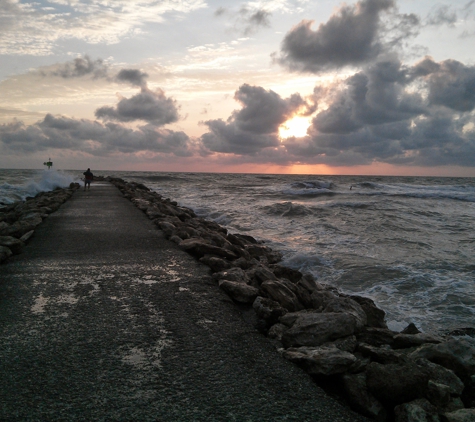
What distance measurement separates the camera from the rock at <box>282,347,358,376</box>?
2.47m

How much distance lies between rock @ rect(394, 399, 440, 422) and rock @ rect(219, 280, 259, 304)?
1.96 meters

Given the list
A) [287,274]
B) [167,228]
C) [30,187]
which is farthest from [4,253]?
[30,187]

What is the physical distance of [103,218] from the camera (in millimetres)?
9812

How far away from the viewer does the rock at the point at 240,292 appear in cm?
392

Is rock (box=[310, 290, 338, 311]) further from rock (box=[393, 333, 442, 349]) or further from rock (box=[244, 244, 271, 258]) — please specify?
rock (box=[244, 244, 271, 258])

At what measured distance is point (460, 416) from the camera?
6.75 ft

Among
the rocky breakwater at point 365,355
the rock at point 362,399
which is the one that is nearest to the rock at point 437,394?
the rocky breakwater at point 365,355

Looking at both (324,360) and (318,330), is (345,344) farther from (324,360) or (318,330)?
(324,360)

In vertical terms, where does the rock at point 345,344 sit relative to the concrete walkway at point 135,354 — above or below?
Answer: above

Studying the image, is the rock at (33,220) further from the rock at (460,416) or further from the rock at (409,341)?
the rock at (460,416)

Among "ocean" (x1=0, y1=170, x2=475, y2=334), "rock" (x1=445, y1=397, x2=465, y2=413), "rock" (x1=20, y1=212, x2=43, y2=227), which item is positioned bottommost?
"ocean" (x1=0, y1=170, x2=475, y2=334)

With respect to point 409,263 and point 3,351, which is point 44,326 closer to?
point 3,351

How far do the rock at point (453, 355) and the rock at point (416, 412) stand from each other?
2.85ft

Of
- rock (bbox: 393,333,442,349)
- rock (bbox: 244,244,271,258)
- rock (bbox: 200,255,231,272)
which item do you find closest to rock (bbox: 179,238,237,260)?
rock (bbox: 200,255,231,272)
